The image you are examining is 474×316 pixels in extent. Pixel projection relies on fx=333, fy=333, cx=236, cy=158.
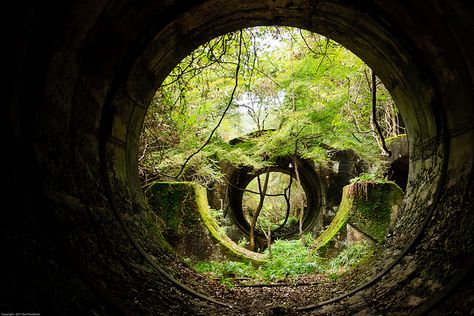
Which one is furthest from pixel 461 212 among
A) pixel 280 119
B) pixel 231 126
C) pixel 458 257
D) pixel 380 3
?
pixel 231 126

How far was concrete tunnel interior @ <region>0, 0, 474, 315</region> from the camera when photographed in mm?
2092

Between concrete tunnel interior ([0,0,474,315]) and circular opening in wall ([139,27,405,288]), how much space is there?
3.17 ft

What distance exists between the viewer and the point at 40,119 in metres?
2.42

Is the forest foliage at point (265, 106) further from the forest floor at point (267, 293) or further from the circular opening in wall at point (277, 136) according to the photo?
the forest floor at point (267, 293)

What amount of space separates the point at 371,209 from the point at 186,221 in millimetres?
4420

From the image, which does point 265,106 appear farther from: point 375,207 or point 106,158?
point 106,158

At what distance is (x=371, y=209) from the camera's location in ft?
26.3

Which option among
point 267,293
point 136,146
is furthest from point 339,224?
point 136,146

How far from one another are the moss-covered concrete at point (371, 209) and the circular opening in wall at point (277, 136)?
2 centimetres

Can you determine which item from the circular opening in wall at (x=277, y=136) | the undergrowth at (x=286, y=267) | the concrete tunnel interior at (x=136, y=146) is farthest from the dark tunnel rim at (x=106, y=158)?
the undergrowth at (x=286, y=267)

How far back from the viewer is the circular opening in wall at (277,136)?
6516 millimetres

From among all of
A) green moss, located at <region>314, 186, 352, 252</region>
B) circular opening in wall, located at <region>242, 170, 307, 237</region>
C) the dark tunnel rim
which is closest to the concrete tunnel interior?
the dark tunnel rim

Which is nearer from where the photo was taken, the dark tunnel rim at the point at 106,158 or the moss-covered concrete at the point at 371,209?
the dark tunnel rim at the point at 106,158

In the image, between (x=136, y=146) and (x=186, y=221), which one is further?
(x=186, y=221)
